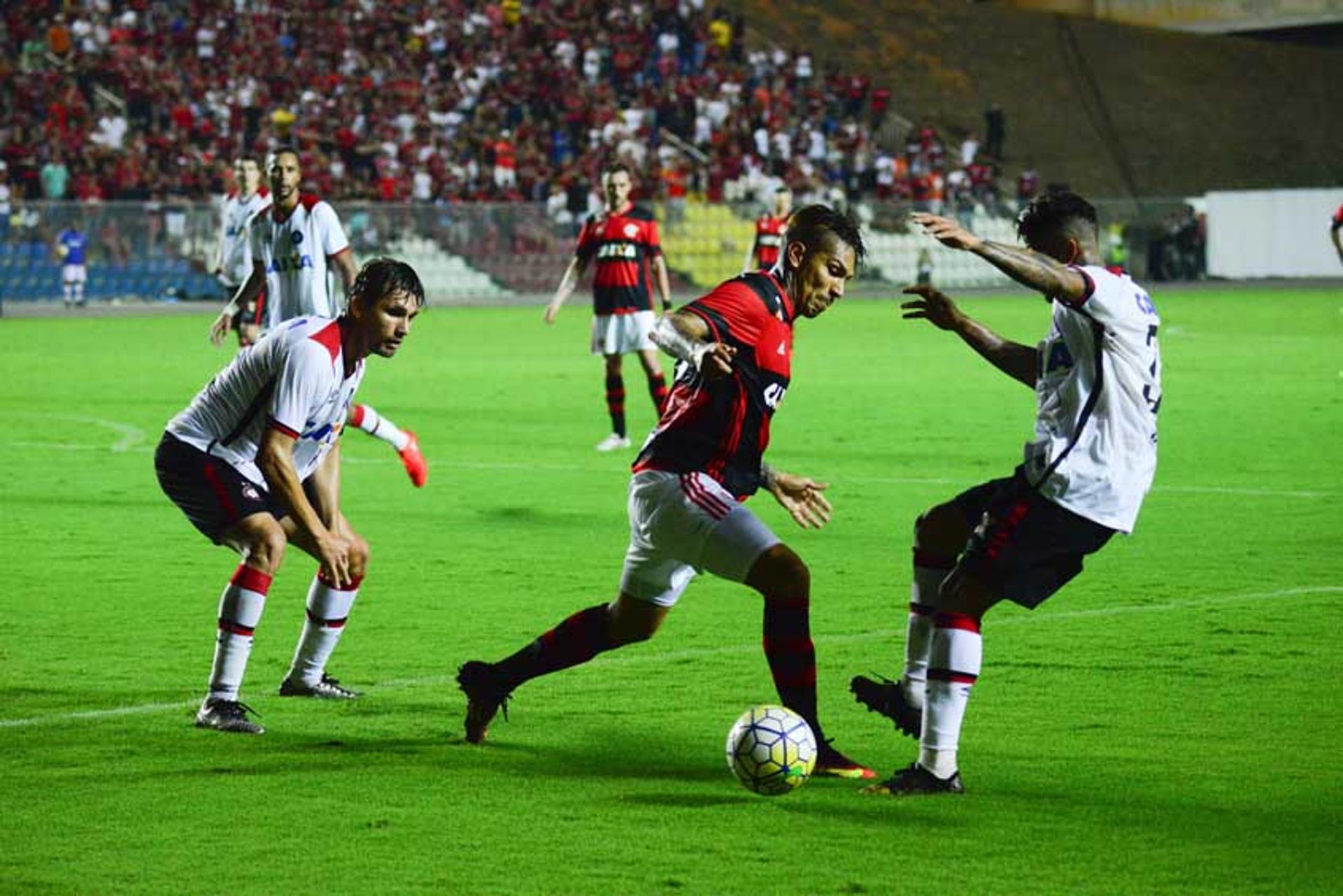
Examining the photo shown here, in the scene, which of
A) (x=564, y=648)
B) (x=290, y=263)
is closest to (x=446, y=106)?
(x=290, y=263)

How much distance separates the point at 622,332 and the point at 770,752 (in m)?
12.1

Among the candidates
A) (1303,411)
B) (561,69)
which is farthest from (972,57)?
(1303,411)

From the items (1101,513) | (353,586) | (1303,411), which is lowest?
(1303,411)

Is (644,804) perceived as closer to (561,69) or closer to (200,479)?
(200,479)

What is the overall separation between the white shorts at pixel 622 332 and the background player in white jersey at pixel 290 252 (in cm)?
434

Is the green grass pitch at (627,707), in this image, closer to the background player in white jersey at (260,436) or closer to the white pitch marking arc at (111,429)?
the background player in white jersey at (260,436)

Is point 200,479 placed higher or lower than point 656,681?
higher

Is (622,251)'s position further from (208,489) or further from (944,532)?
(944,532)

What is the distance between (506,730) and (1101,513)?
7.03 ft

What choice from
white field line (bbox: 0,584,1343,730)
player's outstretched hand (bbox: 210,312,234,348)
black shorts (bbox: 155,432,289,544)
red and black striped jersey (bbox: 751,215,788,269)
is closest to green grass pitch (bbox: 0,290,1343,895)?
white field line (bbox: 0,584,1343,730)

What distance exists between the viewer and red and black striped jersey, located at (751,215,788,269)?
2784 cm

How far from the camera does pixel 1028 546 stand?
20.9 ft

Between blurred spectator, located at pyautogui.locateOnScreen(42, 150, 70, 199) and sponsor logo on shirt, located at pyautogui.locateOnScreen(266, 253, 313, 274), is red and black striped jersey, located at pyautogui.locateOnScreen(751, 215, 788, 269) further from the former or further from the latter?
blurred spectator, located at pyautogui.locateOnScreen(42, 150, 70, 199)

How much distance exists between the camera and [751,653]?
867cm
